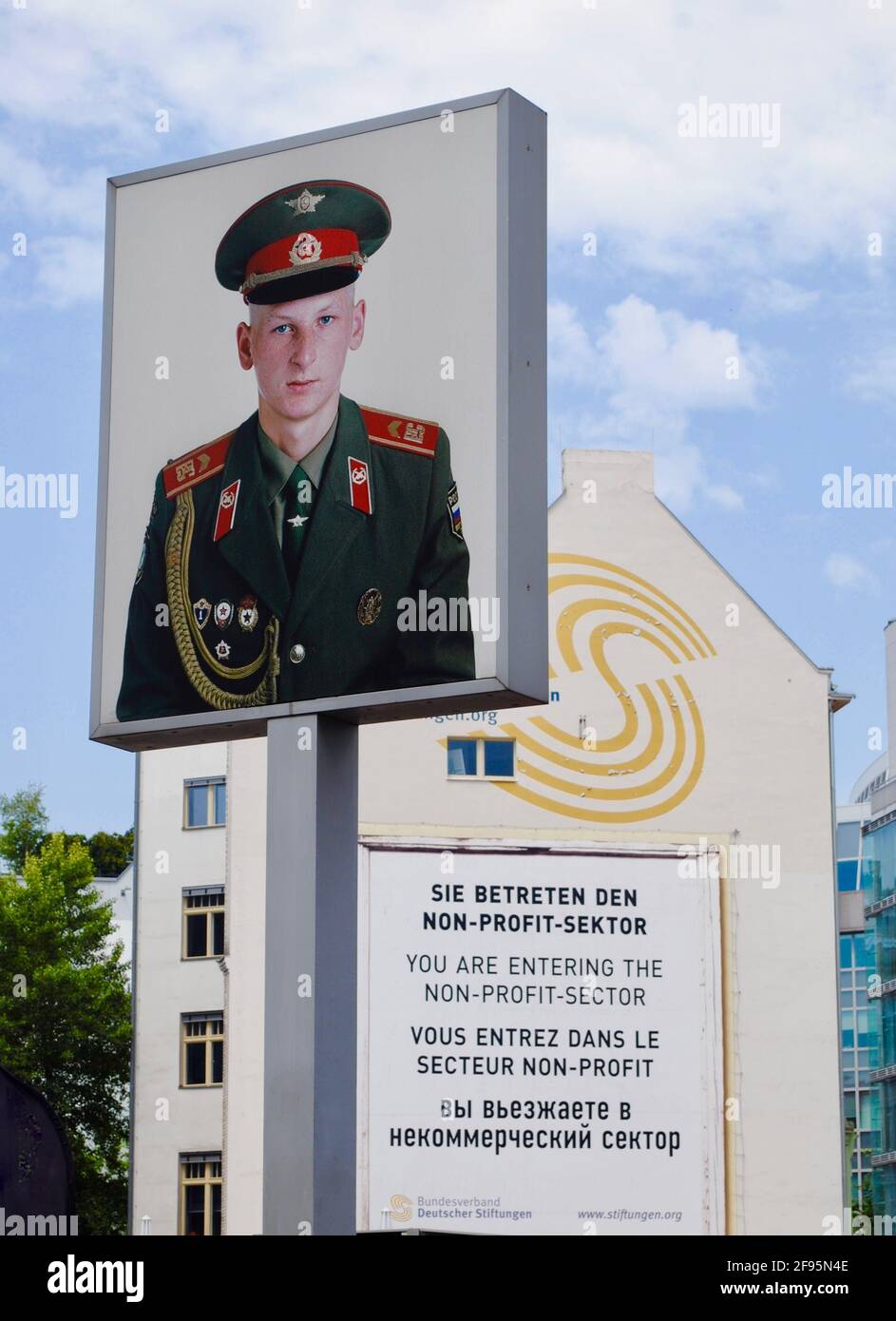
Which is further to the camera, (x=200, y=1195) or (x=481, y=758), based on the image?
(x=481, y=758)

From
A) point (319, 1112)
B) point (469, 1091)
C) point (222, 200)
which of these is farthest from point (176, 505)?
point (469, 1091)

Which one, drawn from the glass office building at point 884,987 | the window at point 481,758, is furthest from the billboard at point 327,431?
the glass office building at point 884,987

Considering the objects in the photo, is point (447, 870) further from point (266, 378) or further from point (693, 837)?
point (266, 378)

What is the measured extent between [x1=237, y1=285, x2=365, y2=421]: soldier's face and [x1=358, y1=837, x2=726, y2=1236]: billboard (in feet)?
79.0

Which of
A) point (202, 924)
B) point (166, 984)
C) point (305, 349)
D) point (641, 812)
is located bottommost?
point (166, 984)

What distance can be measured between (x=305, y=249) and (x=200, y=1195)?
2870cm

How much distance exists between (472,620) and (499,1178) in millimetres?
25715

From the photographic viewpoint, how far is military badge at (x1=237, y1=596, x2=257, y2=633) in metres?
12.9

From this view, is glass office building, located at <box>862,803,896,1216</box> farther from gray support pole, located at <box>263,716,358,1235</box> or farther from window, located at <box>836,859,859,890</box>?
window, located at <box>836,859,859,890</box>

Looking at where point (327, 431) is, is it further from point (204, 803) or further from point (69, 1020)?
point (69, 1020)

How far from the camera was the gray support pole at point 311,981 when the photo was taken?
11.7 m

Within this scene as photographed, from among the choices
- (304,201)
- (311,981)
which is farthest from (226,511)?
(311,981)

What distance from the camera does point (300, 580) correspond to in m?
12.8

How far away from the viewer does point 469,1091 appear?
119 ft
